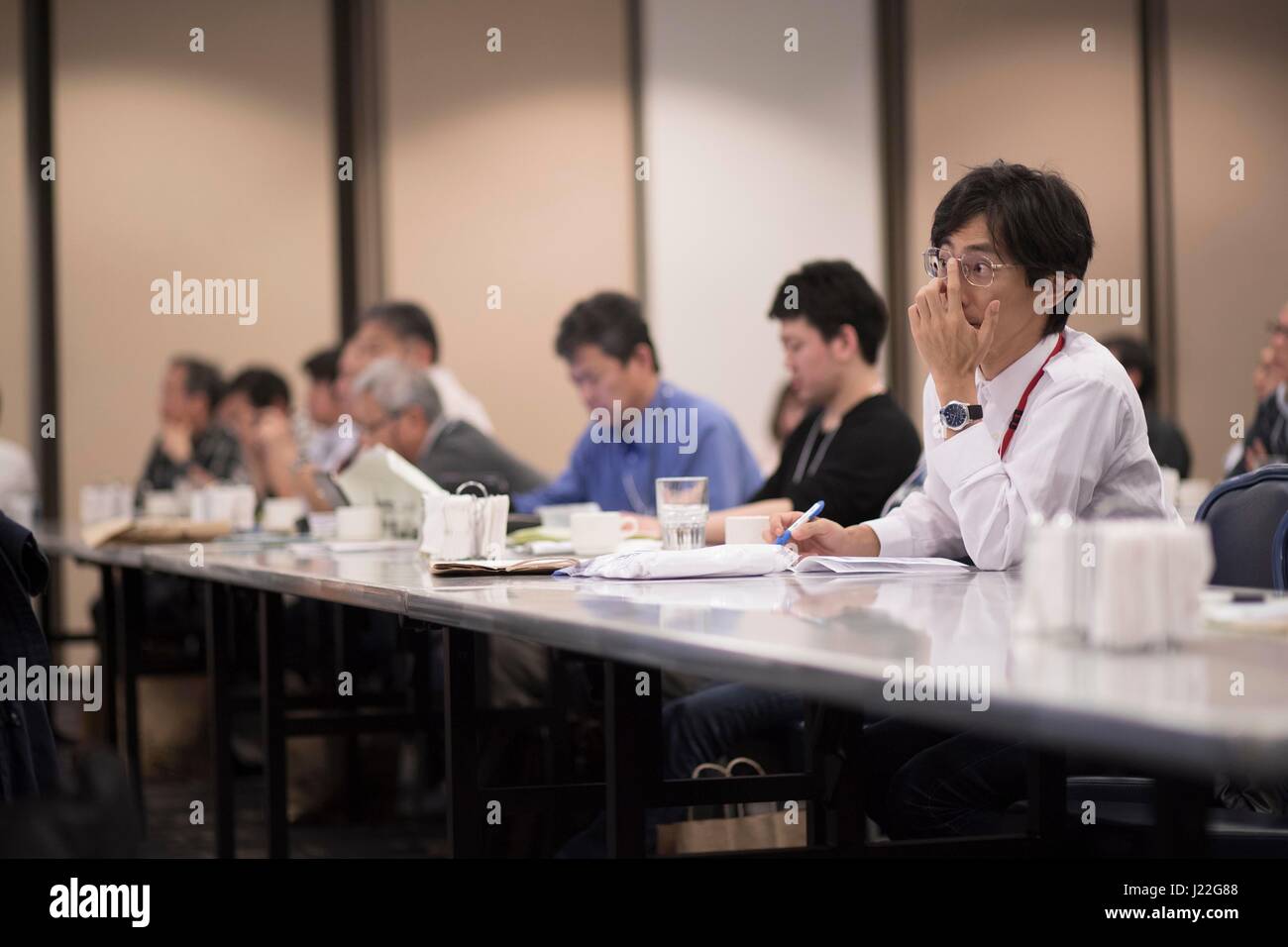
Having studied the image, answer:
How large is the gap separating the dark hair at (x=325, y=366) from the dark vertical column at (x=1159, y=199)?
10.9ft

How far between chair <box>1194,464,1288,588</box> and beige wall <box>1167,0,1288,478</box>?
4238mm

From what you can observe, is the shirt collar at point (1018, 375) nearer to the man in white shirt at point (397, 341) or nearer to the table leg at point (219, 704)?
the table leg at point (219, 704)

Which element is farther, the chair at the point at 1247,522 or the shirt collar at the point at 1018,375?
the shirt collar at the point at 1018,375

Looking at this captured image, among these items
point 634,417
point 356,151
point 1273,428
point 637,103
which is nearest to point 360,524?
point 634,417

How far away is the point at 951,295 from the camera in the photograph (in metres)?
2.07

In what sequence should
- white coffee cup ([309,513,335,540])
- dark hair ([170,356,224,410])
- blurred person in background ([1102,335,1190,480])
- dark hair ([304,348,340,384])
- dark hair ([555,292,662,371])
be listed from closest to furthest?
white coffee cup ([309,513,335,540])
dark hair ([555,292,662,371])
blurred person in background ([1102,335,1190,480])
dark hair ([304,348,340,384])
dark hair ([170,356,224,410])

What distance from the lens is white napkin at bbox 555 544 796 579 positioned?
1962 millimetres

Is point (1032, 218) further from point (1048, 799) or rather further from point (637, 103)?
point (637, 103)

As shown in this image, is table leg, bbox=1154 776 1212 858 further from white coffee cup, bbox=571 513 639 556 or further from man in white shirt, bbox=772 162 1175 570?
white coffee cup, bbox=571 513 639 556

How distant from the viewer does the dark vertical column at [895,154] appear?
6.63 metres

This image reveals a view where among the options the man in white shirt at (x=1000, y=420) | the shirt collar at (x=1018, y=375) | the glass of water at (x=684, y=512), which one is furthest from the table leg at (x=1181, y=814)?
the glass of water at (x=684, y=512)

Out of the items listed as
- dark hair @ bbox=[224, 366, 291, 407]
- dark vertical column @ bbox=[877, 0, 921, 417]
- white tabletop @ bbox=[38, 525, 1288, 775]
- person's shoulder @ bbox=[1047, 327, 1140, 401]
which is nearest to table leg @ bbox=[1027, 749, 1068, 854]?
white tabletop @ bbox=[38, 525, 1288, 775]

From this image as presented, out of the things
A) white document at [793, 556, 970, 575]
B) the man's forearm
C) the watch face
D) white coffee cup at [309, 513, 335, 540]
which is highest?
the watch face
